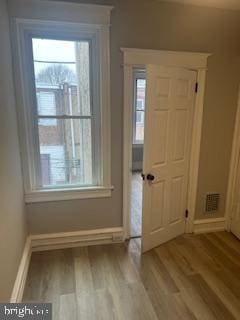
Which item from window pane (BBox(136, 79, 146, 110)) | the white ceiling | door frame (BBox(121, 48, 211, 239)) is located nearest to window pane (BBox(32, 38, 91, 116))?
door frame (BBox(121, 48, 211, 239))

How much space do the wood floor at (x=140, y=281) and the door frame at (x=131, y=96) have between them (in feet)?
1.60

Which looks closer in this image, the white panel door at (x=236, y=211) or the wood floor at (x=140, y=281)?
the wood floor at (x=140, y=281)

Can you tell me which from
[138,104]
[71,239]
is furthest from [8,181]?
[138,104]

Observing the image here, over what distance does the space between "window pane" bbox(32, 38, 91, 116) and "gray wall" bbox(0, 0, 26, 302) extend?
12.6 inches

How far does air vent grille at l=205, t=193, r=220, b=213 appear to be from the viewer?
3.10 m

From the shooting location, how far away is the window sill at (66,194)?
254cm

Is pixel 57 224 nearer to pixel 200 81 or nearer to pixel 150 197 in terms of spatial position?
pixel 150 197

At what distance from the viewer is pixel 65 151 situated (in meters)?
2.62

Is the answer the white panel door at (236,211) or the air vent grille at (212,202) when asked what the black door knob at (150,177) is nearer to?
the air vent grille at (212,202)

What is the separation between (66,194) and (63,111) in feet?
2.94

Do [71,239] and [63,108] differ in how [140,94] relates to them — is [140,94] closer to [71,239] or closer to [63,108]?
[63,108]

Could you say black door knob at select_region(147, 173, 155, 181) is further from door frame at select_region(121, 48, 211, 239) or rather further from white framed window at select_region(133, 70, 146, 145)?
white framed window at select_region(133, 70, 146, 145)

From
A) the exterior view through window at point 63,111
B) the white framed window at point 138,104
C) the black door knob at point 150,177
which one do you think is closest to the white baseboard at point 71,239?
the exterior view through window at point 63,111

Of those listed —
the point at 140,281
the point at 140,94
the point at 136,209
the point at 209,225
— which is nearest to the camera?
the point at 140,281
